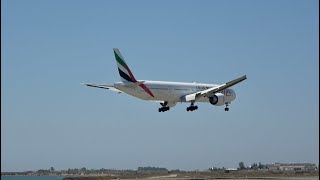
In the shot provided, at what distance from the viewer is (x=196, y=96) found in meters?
83.4

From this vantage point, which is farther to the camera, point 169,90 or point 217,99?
point 217,99

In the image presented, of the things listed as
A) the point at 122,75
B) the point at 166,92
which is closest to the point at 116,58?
the point at 122,75

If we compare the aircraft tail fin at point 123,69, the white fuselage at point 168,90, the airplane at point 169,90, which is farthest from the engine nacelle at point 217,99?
the aircraft tail fin at point 123,69

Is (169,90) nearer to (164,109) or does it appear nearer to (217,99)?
(164,109)

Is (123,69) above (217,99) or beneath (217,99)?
above

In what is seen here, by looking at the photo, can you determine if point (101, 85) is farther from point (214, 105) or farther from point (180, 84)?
point (214, 105)

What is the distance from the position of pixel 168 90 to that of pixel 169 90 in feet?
0.78

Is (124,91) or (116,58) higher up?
(116,58)

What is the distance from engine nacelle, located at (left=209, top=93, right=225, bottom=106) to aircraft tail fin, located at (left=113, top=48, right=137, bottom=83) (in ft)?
45.7

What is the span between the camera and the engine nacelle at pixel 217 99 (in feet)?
278

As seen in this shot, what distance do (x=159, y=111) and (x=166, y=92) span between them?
577 centimetres

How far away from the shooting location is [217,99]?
8488 cm

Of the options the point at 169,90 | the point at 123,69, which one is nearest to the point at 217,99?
the point at 169,90

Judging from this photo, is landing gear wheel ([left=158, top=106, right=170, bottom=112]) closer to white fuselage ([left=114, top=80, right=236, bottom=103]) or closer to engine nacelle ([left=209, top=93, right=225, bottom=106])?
white fuselage ([left=114, top=80, right=236, bottom=103])
